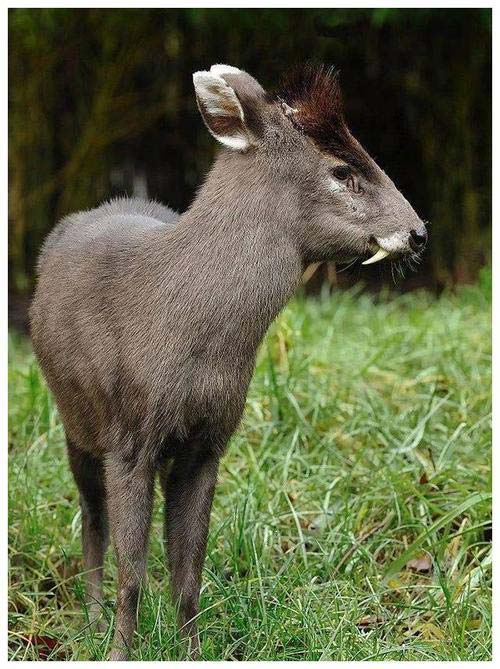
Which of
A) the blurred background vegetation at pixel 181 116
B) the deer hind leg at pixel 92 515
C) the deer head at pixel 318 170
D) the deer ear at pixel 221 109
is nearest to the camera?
the deer ear at pixel 221 109

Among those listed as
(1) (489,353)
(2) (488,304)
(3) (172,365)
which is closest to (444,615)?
(3) (172,365)

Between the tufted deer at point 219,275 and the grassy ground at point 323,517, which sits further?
the grassy ground at point 323,517

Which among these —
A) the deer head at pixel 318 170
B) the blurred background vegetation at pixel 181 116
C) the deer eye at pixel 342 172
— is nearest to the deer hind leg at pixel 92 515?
the deer head at pixel 318 170

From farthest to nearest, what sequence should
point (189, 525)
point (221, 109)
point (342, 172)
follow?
1. point (189, 525)
2. point (342, 172)
3. point (221, 109)

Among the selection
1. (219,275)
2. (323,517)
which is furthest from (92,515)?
(219,275)

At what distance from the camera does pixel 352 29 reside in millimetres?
7855

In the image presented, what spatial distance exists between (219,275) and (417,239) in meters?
0.62

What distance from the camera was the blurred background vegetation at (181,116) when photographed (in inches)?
322

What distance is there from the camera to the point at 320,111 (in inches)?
128

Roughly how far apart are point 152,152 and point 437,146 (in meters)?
2.34

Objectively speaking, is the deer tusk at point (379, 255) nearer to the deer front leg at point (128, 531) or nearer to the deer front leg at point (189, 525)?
the deer front leg at point (189, 525)

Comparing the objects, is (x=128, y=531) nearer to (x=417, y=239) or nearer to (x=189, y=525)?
(x=189, y=525)

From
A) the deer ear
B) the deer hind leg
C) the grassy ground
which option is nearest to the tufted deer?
the deer ear

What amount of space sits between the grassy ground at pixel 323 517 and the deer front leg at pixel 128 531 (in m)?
0.09
